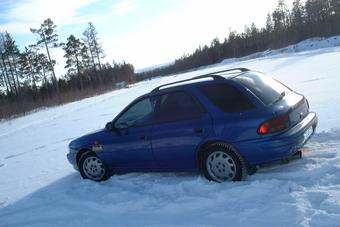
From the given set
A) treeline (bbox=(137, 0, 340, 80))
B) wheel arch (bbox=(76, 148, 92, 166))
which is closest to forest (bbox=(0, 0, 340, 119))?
treeline (bbox=(137, 0, 340, 80))

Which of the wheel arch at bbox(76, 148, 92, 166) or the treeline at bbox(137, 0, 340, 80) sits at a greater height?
the treeline at bbox(137, 0, 340, 80)

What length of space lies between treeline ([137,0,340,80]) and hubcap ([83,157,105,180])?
71185mm

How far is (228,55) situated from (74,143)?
9152cm

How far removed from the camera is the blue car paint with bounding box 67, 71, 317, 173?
5191 mm

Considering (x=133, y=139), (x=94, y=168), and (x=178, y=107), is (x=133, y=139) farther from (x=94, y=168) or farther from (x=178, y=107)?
(x=94, y=168)

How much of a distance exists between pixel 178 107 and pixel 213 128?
0.76 metres

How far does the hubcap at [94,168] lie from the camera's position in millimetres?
7004

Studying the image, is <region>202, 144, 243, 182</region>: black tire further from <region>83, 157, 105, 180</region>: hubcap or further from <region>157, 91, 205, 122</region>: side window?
<region>83, 157, 105, 180</region>: hubcap

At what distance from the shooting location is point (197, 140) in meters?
5.61

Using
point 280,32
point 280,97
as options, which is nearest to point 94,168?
point 280,97

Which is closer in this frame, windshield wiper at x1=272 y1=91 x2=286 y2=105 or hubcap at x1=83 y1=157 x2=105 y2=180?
windshield wiper at x1=272 y1=91 x2=286 y2=105

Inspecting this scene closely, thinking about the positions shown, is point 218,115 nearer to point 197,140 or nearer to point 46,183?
point 197,140

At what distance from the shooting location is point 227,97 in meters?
5.55

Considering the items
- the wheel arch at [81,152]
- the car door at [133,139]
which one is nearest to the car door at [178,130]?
the car door at [133,139]
